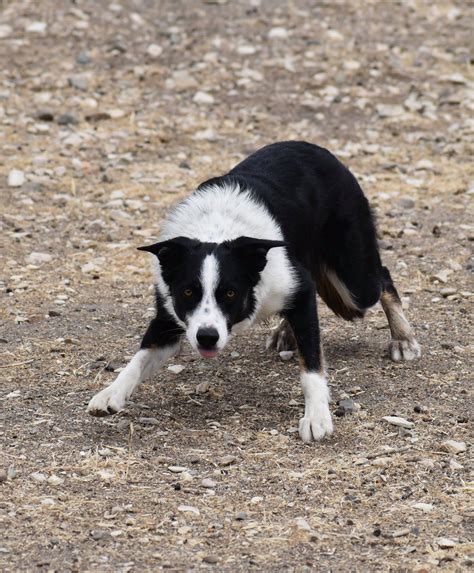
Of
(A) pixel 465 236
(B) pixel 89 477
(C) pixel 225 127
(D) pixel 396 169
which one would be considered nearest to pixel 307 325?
(B) pixel 89 477

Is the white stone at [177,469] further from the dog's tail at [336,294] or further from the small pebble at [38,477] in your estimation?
the dog's tail at [336,294]

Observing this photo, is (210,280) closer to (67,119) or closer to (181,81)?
(67,119)

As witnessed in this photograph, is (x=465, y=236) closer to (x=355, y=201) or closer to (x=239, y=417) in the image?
(x=355, y=201)

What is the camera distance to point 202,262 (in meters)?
5.47

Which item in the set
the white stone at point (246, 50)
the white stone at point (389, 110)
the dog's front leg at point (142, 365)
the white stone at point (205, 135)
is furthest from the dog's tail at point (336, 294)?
the white stone at point (246, 50)

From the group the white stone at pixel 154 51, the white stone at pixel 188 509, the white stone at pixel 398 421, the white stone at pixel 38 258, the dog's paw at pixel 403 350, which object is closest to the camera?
the white stone at pixel 188 509

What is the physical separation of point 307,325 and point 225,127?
235 inches

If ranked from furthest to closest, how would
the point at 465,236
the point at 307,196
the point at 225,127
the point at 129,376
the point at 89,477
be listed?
1. the point at 225,127
2. the point at 465,236
3. the point at 307,196
4. the point at 129,376
5. the point at 89,477

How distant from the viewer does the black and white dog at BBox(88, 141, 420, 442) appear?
18.1ft

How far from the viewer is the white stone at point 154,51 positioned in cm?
1287

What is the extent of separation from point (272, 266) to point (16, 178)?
4.64m

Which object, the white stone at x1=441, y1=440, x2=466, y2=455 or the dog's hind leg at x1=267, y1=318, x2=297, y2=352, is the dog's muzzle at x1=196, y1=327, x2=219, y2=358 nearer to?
the white stone at x1=441, y1=440, x2=466, y2=455

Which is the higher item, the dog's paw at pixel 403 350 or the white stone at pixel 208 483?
the white stone at pixel 208 483

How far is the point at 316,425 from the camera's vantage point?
A: 560cm
